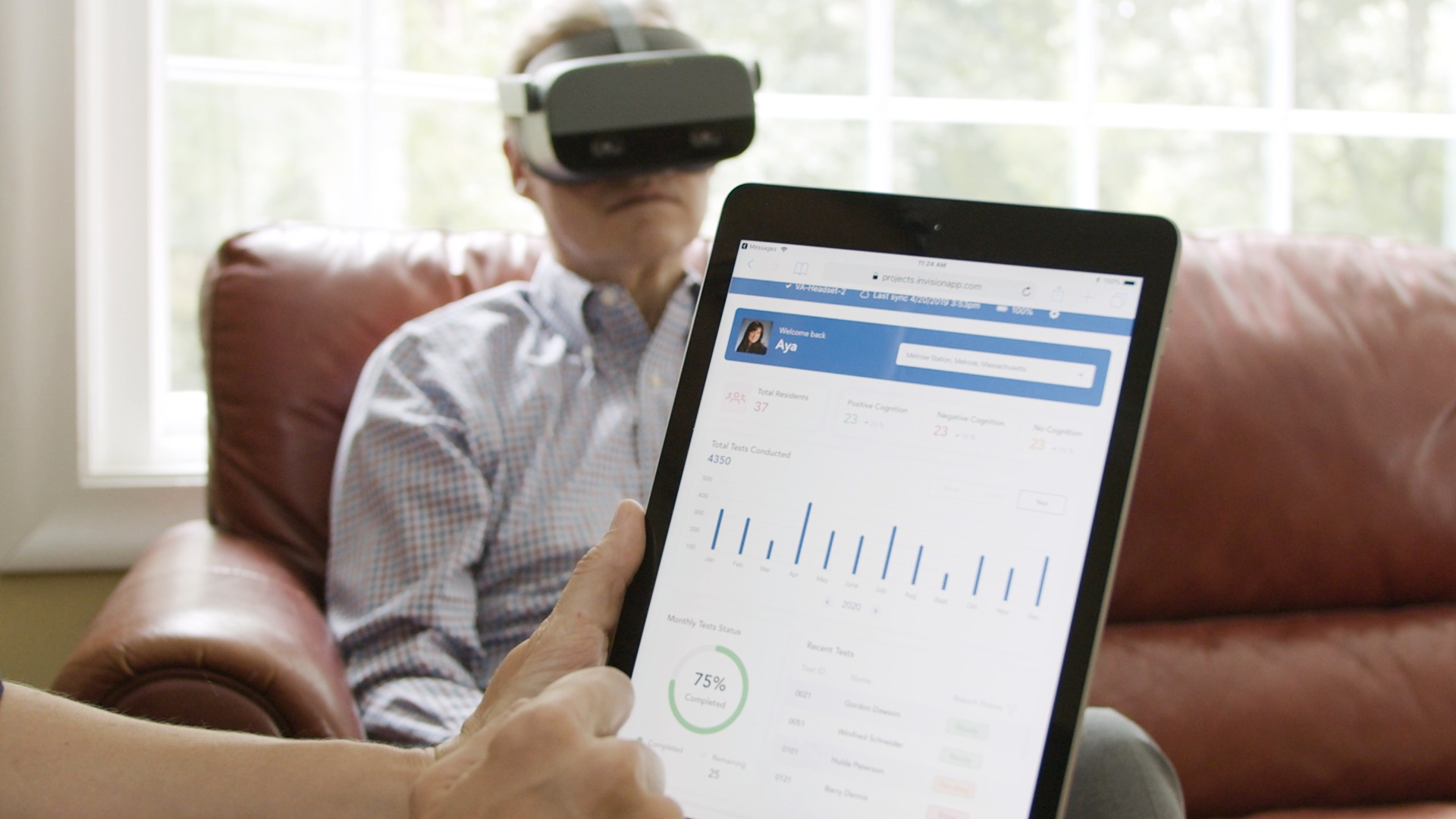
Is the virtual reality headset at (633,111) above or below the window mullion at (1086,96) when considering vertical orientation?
below

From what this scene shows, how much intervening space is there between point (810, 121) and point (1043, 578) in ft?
5.04

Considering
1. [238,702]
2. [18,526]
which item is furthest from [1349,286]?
[18,526]

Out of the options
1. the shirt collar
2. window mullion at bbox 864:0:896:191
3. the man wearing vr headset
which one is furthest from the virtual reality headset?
window mullion at bbox 864:0:896:191

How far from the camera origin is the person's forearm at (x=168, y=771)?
2.04 feet

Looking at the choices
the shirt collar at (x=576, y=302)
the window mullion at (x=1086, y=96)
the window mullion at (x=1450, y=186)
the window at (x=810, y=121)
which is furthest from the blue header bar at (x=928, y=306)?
the window mullion at (x=1450, y=186)

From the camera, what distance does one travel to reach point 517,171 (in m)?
1.52

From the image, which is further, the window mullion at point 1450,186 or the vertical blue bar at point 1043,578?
the window mullion at point 1450,186

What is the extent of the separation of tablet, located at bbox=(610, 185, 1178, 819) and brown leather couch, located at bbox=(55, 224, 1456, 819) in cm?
83

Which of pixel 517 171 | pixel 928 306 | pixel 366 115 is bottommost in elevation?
A: pixel 928 306

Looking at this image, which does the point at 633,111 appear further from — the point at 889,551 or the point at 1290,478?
the point at 1290,478

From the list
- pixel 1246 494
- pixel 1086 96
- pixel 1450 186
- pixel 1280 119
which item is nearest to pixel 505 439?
pixel 1246 494

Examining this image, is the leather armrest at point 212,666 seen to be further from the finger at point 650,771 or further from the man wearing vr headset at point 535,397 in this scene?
the finger at point 650,771

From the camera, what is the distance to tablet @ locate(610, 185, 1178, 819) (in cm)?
55

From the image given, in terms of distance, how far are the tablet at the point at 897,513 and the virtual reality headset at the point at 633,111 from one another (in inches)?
24.6
